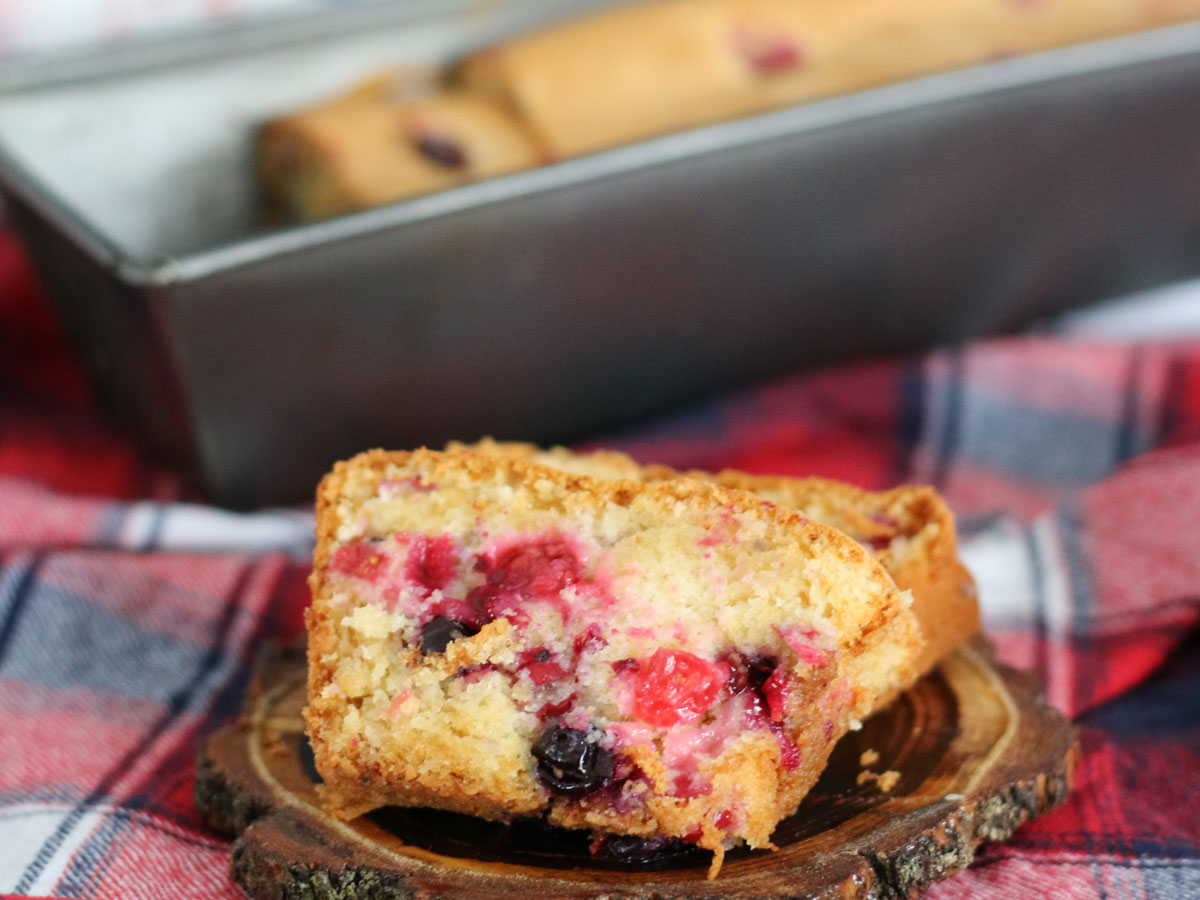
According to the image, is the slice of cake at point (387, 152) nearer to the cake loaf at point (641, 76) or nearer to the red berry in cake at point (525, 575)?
the cake loaf at point (641, 76)

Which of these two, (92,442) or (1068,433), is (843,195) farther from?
(92,442)

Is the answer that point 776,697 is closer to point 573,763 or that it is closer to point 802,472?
point 573,763

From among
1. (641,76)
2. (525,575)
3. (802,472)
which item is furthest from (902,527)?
(641,76)

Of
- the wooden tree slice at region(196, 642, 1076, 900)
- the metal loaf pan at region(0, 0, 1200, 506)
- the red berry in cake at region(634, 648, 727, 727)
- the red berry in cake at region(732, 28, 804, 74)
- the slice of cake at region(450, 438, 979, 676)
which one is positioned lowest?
the wooden tree slice at region(196, 642, 1076, 900)

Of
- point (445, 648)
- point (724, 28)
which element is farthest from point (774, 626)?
point (724, 28)

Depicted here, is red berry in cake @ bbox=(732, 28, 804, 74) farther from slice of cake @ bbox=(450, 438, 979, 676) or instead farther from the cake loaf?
slice of cake @ bbox=(450, 438, 979, 676)

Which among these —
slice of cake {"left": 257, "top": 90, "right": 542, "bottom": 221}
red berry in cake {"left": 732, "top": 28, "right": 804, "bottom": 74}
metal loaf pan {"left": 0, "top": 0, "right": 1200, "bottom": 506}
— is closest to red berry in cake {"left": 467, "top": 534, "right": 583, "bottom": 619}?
metal loaf pan {"left": 0, "top": 0, "right": 1200, "bottom": 506}
